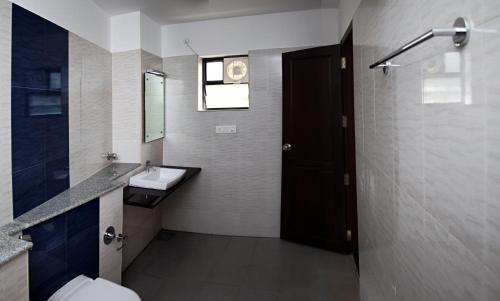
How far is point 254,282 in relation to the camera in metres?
2.14

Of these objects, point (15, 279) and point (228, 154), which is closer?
point (15, 279)

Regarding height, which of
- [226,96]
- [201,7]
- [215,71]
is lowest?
[226,96]

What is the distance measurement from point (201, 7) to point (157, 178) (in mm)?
1897

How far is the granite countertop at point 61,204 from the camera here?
1.10m

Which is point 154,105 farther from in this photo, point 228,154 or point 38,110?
point 38,110

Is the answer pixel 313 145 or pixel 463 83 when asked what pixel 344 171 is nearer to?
pixel 313 145

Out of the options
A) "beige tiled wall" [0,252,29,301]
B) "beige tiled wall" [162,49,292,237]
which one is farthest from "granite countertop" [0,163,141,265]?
"beige tiled wall" [162,49,292,237]

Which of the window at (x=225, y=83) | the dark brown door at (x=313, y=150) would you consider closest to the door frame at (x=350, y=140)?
the dark brown door at (x=313, y=150)

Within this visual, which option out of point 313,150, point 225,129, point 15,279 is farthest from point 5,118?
point 313,150

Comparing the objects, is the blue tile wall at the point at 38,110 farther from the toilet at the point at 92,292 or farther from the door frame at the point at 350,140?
the door frame at the point at 350,140

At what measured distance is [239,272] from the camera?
2285 millimetres

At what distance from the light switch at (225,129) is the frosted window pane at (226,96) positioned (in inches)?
10.3

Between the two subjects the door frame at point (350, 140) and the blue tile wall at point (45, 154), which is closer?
the blue tile wall at point (45, 154)

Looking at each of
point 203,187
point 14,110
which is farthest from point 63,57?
point 203,187
